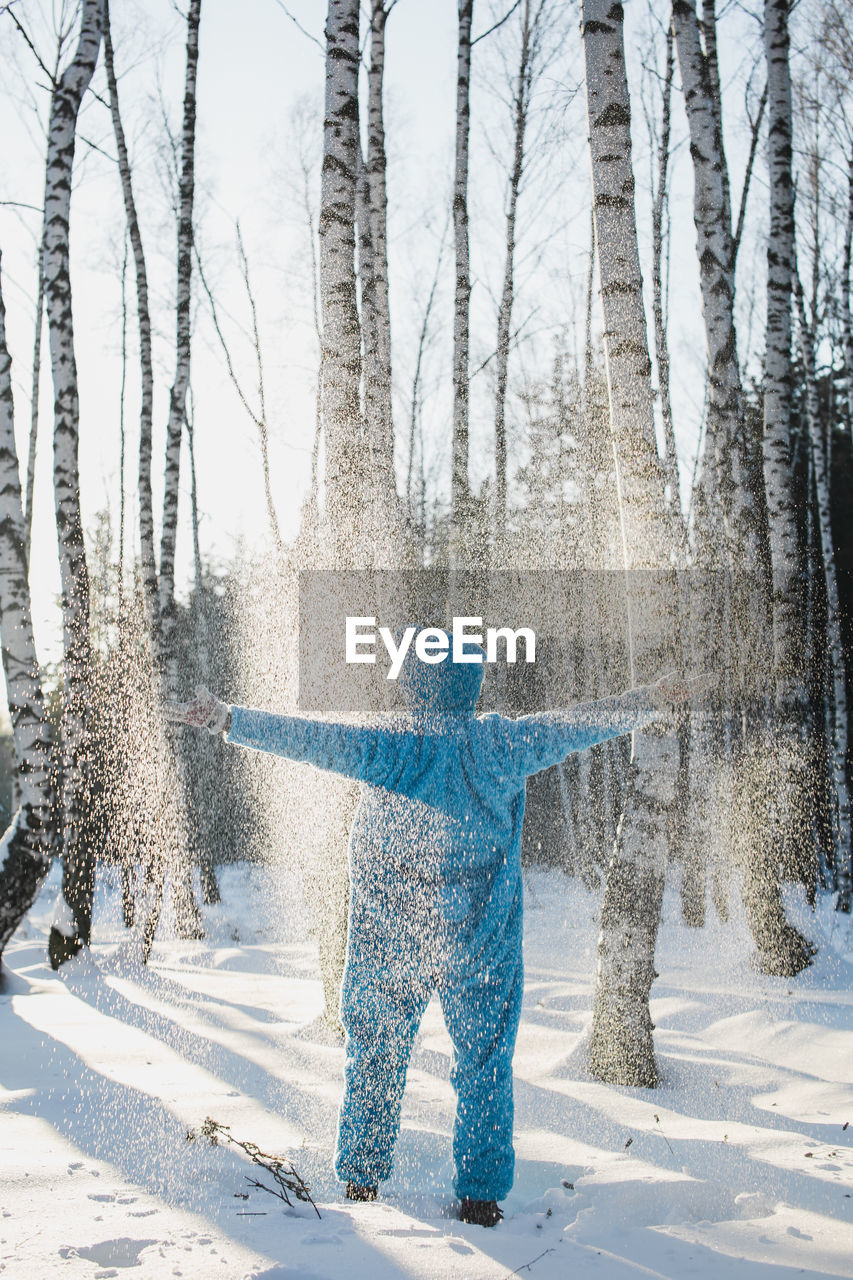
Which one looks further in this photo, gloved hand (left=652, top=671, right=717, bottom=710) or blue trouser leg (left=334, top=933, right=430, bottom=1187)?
gloved hand (left=652, top=671, right=717, bottom=710)

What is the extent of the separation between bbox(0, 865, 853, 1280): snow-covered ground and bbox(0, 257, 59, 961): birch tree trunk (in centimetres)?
92

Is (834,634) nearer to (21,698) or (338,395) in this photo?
(338,395)

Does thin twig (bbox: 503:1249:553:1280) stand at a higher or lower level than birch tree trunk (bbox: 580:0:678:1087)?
lower

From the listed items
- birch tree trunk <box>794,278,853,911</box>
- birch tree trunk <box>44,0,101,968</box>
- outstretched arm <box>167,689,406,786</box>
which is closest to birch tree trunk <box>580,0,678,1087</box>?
outstretched arm <box>167,689,406,786</box>

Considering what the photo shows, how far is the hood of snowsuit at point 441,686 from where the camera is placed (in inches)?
104

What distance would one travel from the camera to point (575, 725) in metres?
2.67

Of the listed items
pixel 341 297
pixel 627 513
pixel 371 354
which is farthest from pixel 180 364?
pixel 627 513

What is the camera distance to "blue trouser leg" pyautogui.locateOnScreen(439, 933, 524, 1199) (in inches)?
94.8

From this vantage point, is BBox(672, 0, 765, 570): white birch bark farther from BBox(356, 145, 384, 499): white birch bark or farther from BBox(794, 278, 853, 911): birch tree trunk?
BBox(794, 278, 853, 911): birch tree trunk

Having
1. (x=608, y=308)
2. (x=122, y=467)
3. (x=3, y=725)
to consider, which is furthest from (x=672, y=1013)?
(x=3, y=725)

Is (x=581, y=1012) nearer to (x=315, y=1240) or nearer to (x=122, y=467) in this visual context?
(x=315, y=1240)

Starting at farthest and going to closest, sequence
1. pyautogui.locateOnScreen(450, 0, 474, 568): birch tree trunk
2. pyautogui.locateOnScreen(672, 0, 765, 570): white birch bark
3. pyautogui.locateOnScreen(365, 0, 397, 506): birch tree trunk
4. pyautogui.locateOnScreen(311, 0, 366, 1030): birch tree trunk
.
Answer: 1. pyautogui.locateOnScreen(450, 0, 474, 568): birch tree trunk
2. pyautogui.locateOnScreen(365, 0, 397, 506): birch tree trunk
3. pyautogui.locateOnScreen(672, 0, 765, 570): white birch bark
4. pyautogui.locateOnScreen(311, 0, 366, 1030): birch tree trunk

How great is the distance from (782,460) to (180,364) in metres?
6.56

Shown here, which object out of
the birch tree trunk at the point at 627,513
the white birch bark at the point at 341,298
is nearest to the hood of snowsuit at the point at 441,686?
the birch tree trunk at the point at 627,513
